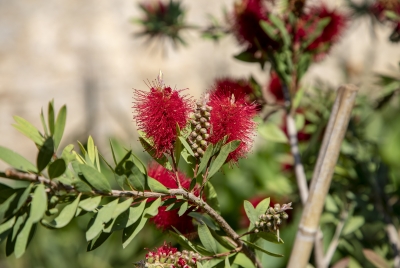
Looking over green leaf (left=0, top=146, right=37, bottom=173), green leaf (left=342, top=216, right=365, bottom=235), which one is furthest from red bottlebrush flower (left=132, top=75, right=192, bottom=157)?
green leaf (left=342, top=216, right=365, bottom=235)

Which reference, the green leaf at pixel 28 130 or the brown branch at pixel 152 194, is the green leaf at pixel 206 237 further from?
the green leaf at pixel 28 130

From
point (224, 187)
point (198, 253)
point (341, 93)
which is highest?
point (341, 93)

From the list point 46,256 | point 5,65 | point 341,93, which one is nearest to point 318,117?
point 341,93

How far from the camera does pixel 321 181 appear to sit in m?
0.52

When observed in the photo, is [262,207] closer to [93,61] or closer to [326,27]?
[326,27]

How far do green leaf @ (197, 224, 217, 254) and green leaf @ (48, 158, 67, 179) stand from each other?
14 cm

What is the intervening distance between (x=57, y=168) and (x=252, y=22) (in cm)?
41

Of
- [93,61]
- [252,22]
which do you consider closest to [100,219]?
[252,22]

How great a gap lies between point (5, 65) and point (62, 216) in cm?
238

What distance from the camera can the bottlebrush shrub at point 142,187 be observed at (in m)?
0.35

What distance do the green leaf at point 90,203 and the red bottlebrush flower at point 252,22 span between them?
37cm

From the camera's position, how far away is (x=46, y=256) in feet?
5.26

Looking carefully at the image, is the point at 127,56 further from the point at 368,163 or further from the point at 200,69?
the point at 368,163

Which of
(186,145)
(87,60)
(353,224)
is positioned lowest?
(353,224)
